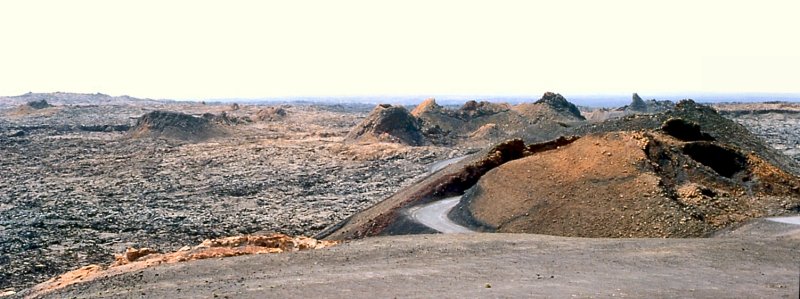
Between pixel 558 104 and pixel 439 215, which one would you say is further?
pixel 558 104

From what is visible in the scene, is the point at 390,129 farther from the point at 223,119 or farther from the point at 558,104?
the point at 223,119

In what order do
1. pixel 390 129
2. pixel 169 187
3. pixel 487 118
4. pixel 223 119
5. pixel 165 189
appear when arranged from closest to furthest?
pixel 165 189
pixel 169 187
pixel 390 129
pixel 487 118
pixel 223 119

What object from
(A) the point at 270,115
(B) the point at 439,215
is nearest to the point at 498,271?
(B) the point at 439,215

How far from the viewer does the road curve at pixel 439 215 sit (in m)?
24.3

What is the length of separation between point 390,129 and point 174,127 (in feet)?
73.4

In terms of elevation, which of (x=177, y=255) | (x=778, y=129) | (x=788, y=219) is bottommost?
(x=778, y=129)

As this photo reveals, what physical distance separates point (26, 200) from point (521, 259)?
93.5 ft

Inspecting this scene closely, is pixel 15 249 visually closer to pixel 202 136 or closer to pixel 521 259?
pixel 521 259

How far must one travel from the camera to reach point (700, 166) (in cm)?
2550

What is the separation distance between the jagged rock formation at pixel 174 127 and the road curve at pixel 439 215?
4411cm

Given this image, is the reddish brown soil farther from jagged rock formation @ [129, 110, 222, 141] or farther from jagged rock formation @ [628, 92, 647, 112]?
jagged rock formation @ [628, 92, 647, 112]

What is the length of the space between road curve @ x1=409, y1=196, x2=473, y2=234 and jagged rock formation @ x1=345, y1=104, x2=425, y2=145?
3153cm

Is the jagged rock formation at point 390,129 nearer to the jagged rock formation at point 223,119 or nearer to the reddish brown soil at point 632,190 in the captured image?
the jagged rock formation at point 223,119

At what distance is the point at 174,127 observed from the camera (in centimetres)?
6975
